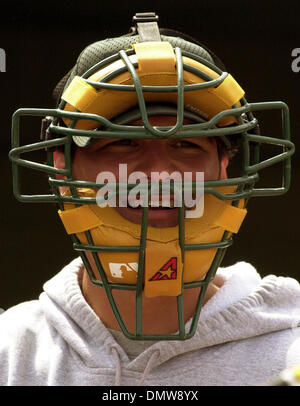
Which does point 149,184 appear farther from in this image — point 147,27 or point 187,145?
point 147,27

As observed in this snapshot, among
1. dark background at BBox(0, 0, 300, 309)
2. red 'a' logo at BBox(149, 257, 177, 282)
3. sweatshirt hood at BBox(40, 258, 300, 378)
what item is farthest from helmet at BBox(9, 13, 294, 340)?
dark background at BBox(0, 0, 300, 309)

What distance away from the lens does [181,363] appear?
206 centimetres

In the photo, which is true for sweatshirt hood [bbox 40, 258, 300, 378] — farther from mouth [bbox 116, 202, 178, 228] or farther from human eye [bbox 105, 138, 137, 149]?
human eye [bbox 105, 138, 137, 149]

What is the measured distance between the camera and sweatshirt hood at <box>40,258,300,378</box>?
206 cm

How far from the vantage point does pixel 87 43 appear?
9.87 ft

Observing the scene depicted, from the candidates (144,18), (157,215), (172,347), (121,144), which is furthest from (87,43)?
(172,347)

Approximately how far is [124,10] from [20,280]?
109 cm

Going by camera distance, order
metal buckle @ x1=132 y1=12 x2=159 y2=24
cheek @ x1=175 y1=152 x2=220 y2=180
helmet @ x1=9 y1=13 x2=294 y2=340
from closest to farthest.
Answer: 1. helmet @ x1=9 y1=13 x2=294 y2=340
2. cheek @ x1=175 y1=152 x2=220 y2=180
3. metal buckle @ x1=132 y1=12 x2=159 y2=24

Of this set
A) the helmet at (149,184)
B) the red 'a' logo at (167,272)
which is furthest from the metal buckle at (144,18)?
the red 'a' logo at (167,272)

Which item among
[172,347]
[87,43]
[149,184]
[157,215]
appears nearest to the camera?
[149,184]

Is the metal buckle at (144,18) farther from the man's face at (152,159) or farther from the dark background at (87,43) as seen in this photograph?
the dark background at (87,43)

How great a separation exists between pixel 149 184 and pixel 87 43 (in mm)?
1306

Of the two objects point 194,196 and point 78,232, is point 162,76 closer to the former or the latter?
point 194,196

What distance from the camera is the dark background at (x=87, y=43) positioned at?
9.75ft
